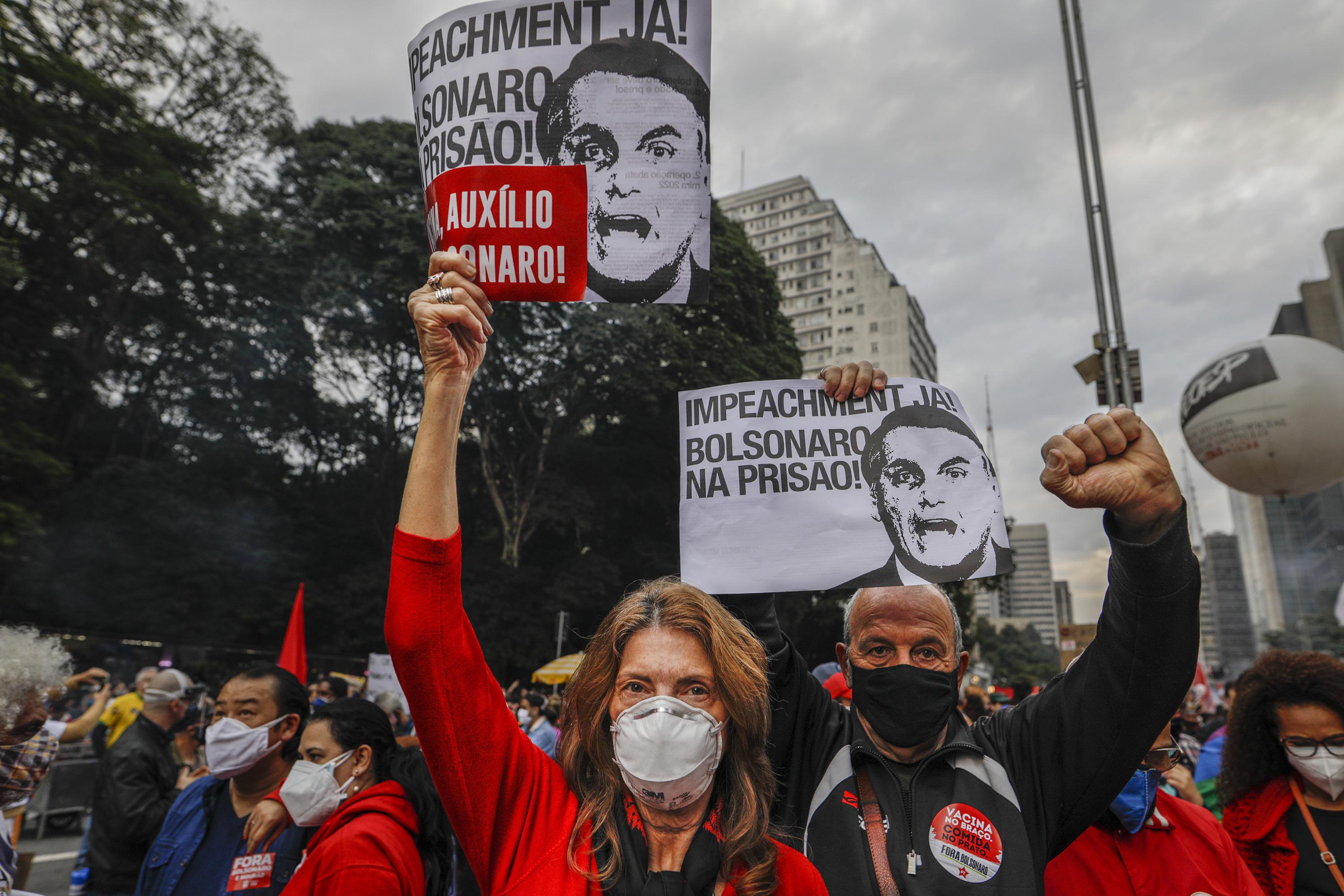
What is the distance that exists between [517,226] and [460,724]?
132cm

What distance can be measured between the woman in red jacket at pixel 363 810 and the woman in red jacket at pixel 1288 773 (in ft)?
9.47

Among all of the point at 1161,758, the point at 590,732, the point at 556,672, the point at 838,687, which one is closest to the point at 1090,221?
the point at 838,687

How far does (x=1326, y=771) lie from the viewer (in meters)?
2.92

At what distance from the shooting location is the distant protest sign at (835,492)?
2.47 metres

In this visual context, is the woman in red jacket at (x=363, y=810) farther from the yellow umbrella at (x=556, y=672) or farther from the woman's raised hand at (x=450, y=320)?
the yellow umbrella at (x=556, y=672)

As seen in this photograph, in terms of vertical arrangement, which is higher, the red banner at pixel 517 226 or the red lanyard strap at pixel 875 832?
the red banner at pixel 517 226

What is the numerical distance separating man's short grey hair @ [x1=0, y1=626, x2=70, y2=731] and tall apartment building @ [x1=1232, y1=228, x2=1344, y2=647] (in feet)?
220

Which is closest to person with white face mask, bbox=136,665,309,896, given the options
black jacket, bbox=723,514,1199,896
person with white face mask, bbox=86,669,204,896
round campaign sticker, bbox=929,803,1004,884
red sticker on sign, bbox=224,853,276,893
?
red sticker on sign, bbox=224,853,276,893

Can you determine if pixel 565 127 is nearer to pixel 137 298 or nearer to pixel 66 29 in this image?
pixel 66 29

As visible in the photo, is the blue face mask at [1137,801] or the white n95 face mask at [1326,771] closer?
the blue face mask at [1137,801]

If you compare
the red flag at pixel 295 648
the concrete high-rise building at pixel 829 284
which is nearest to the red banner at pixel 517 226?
the red flag at pixel 295 648

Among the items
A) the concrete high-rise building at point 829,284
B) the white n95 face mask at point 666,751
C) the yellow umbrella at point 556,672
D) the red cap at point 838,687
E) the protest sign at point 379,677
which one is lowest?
the yellow umbrella at point 556,672

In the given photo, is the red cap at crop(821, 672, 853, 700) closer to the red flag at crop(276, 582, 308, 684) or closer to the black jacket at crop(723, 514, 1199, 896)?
the black jacket at crop(723, 514, 1199, 896)

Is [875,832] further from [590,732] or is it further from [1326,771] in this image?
[1326,771]
